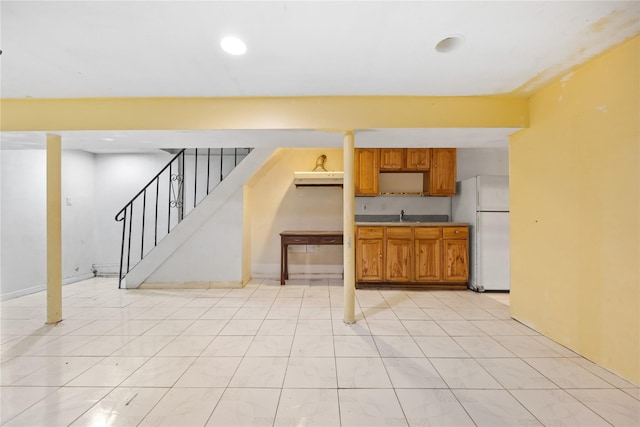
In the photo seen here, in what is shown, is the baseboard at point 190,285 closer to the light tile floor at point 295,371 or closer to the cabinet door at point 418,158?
the light tile floor at point 295,371

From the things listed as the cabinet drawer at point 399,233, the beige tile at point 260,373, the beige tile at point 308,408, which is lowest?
the beige tile at point 260,373

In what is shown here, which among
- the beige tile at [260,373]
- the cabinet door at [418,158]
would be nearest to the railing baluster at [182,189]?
the beige tile at [260,373]

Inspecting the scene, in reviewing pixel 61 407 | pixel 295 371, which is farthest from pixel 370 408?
pixel 61 407

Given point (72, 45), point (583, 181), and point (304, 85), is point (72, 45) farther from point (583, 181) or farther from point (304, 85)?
point (583, 181)

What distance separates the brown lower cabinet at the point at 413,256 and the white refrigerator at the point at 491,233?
0.19 m

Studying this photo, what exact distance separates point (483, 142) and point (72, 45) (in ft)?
13.6

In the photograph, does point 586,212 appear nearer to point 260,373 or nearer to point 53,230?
point 260,373

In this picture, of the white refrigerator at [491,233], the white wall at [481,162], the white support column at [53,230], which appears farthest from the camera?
the white wall at [481,162]

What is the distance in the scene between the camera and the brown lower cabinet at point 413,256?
4266mm

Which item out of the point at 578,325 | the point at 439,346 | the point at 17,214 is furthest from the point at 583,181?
the point at 17,214

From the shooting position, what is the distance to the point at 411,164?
4.61 m

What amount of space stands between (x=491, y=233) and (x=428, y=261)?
1.04 metres

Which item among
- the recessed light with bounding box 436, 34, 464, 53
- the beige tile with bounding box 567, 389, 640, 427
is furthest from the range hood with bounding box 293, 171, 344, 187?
the beige tile with bounding box 567, 389, 640, 427

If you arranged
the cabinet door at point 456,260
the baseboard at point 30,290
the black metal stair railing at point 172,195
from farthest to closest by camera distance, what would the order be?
the black metal stair railing at point 172,195
the cabinet door at point 456,260
the baseboard at point 30,290
